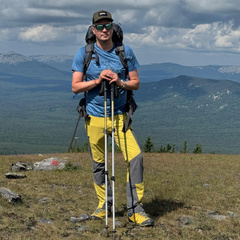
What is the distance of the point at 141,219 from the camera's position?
908 centimetres

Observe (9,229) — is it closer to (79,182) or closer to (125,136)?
(125,136)

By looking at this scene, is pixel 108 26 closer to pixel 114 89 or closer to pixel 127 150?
pixel 114 89

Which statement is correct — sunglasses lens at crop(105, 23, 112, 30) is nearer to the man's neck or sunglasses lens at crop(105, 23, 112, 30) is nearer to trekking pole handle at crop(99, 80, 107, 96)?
the man's neck

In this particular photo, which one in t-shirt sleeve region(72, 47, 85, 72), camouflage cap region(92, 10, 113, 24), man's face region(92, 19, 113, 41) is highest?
camouflage cap region(92, 10, 113, 24)

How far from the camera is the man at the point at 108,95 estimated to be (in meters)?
8.56

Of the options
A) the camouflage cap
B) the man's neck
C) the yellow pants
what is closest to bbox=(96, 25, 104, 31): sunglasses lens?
the camouflage cap

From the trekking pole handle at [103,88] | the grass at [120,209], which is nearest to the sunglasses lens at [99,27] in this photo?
the trekking pole handle at [103,88]

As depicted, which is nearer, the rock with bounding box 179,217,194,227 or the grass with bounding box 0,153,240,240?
the grass with bounding box 0,153,240,240

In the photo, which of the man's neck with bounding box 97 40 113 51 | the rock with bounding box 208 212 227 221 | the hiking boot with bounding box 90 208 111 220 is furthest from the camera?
the rock with bounding box 208 212 227 221

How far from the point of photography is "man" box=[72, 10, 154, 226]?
8.56m

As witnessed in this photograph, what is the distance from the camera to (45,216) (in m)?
9.70

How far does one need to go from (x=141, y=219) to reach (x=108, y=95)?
2.83 m

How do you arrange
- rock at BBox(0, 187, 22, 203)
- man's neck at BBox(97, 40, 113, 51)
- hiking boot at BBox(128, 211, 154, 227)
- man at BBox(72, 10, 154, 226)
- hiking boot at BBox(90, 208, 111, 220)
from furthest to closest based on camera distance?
rock at BBox(0, 187, 22, 203)
hiking boot at BBox(90, 208, 111, 220)
hiking boot at BBox(128, 211, 154, 227)
man's neck at BBox(97, 40, 113, 51)
man at BBox(72, 10, 154, 226)

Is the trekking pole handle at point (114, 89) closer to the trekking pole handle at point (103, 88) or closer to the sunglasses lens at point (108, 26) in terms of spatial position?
the trekking pole handle at point (103, 88)
